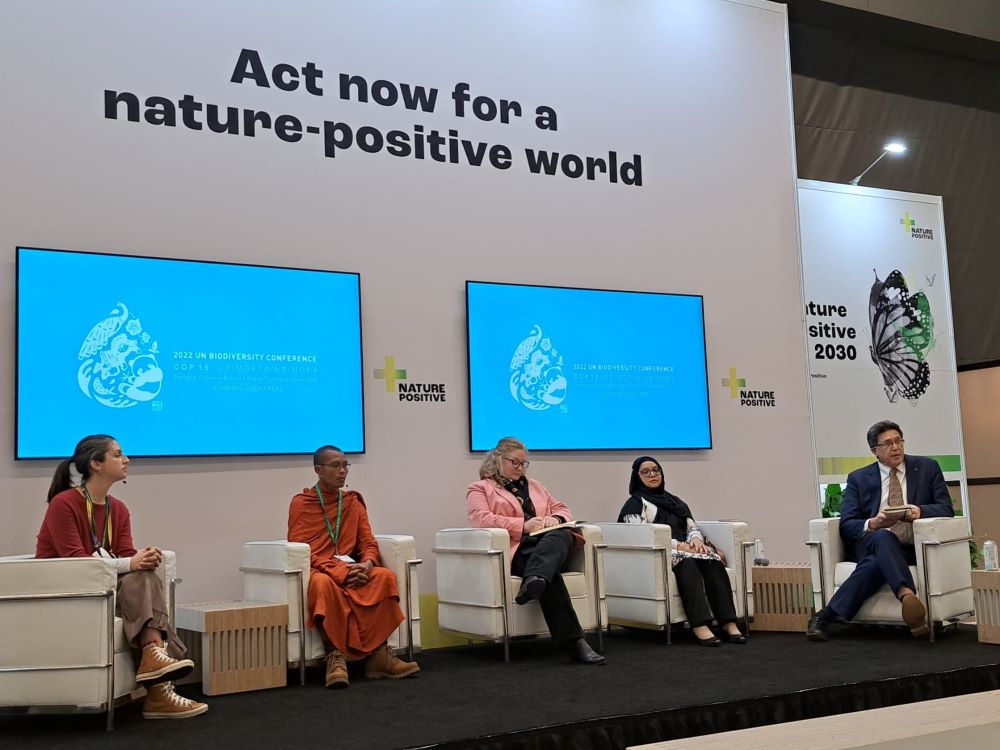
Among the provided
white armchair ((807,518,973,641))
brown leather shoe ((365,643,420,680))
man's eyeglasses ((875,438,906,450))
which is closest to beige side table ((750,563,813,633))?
white armchair ((807,518,973,641))

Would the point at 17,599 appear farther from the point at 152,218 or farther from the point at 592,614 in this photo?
the point at 592,614

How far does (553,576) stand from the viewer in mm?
4879

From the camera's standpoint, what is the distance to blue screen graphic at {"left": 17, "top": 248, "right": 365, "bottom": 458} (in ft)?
15.5

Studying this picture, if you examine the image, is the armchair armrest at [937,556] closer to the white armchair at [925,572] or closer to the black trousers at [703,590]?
the white armchair at [925,572]

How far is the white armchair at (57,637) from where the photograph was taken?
3.68 metres

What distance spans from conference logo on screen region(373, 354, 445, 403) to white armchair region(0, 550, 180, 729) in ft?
7.06

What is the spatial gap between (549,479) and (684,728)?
251 cm

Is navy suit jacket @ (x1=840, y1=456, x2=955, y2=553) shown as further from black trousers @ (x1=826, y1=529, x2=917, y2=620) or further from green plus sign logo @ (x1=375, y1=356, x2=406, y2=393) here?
green plus sign logo @ (x1=375, y1=356, x2=406, y2=393)

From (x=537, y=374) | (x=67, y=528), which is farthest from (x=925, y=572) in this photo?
(x=67, y=528)

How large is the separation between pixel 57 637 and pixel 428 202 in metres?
3.16

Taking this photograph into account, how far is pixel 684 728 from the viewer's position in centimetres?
363

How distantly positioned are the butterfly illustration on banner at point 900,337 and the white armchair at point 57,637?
18.8ft

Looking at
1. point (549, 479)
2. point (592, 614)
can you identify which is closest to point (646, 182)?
point (549, 479)

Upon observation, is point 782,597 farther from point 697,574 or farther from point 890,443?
point 890,443
